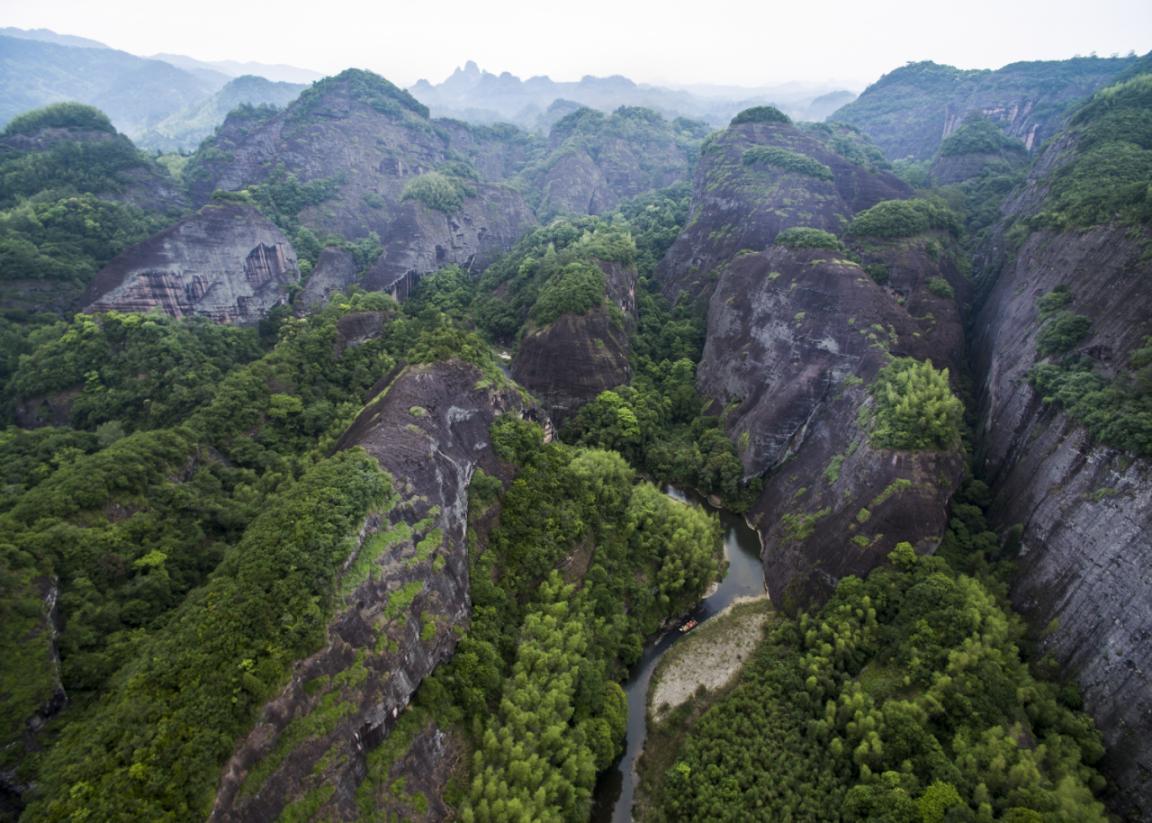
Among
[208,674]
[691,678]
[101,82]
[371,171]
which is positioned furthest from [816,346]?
[101,82]

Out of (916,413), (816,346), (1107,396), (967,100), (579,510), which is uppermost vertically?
(967,100)

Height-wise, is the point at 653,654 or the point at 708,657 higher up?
the point at 708,657

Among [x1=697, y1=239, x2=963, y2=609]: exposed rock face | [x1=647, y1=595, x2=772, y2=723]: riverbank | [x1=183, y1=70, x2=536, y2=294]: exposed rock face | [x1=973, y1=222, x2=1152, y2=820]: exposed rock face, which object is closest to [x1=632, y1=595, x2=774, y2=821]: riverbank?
[x1=647, y1=595, x2=772, y2=723]: riverbank

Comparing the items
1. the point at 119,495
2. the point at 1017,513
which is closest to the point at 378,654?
the point at 119,495

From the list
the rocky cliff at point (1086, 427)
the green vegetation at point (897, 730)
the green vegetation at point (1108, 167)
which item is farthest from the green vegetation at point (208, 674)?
the green vegetation at point (1108, 167)

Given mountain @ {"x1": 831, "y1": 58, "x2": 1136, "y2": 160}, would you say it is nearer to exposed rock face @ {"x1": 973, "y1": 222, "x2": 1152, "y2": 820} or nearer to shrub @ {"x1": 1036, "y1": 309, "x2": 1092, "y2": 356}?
exposed rock face @ {"x1": 973, "y1": 222, "x2": 1152, "y2": 820}

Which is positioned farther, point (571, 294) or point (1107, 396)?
point (571, 294)

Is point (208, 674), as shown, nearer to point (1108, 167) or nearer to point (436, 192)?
point (1108, 167)
